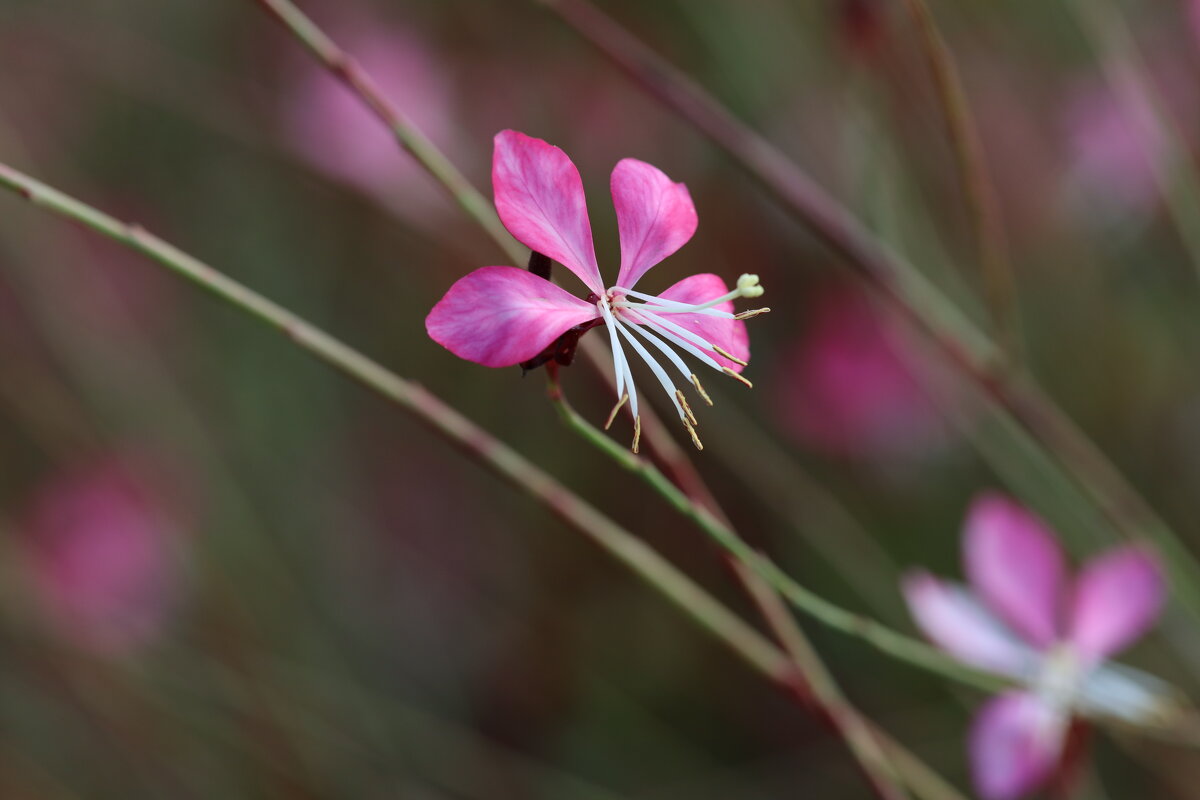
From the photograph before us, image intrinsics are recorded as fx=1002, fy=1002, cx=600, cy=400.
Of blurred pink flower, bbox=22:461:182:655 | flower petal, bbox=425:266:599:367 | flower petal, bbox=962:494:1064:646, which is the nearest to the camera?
flower petal, bbox=425:266:599:367

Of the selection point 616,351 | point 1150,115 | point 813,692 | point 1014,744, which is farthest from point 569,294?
point 1150,115

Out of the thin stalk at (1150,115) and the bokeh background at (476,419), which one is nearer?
the thin stalk at (1150,115)

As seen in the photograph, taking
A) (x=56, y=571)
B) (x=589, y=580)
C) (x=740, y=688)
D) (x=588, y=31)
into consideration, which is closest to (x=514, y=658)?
(x=589, y=580)

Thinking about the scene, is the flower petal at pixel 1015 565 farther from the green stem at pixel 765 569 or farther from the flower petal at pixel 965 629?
the green stem at pixel 765 569

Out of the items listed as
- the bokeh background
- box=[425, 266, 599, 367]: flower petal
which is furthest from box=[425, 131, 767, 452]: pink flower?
the bokeh background

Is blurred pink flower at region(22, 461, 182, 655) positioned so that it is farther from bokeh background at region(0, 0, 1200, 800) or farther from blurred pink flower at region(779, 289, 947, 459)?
blurred pink flower at region(779, 289, 947, 459)

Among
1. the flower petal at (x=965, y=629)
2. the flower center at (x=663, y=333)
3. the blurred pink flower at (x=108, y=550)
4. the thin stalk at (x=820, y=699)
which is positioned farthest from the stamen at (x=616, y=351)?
the blurred pink flower at (x=108, y=550)
